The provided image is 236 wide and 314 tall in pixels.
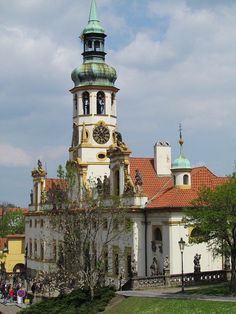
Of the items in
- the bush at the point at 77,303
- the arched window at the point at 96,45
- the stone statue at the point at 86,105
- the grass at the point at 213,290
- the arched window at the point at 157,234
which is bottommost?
the bush at the point at 77,303

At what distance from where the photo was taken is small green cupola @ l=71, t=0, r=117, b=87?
67875mm

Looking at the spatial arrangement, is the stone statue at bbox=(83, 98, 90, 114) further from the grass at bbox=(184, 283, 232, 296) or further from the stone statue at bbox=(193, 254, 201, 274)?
the grass at bbox=(184, 283, 232, 296)

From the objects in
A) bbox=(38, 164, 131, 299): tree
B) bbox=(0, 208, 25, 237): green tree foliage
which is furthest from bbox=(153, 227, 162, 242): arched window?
bbox=(0, 208, 25, 237): green tree foliage

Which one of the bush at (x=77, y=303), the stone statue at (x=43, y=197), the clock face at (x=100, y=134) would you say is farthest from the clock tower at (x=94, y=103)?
the bush at (x=77, y=303)

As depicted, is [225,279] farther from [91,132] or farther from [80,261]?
[91,132]

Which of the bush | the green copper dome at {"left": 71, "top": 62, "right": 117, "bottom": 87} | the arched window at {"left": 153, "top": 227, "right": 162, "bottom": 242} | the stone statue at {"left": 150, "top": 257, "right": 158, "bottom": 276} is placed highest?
the green copper dome at {"left": 71, "top": 62, "right": 117, "bottom": 87}

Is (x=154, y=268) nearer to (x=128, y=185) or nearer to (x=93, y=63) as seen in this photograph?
(x=128, y=185)

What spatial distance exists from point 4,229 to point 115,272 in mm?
66783

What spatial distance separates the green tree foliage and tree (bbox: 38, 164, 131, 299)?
6621cm

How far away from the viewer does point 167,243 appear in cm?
A: 4950

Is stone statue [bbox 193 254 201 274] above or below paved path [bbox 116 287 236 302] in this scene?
above

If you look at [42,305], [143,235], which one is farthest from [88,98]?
[42,305]

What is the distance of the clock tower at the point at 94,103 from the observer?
6719 centimetres

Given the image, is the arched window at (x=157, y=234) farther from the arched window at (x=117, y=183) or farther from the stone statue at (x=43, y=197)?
the stone statue at (x=43, y=197)
